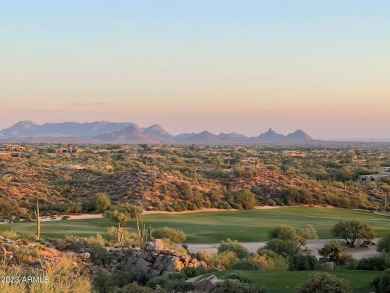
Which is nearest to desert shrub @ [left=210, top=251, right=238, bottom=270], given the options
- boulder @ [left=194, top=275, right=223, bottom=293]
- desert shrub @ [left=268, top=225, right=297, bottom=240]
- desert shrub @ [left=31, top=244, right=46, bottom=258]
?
desert shrub @ [left=268, top=225, right=297, bottom=240]

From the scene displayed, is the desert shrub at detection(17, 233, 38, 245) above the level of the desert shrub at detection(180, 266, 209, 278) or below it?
above

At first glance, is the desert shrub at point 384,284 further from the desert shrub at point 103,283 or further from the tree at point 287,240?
the tree at point 287,240

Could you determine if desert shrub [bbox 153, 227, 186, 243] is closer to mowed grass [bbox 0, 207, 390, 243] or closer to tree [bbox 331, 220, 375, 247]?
mowed grass [bbox 0, 207, 390, 243]

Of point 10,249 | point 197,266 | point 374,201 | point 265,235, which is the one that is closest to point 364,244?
point 265,235

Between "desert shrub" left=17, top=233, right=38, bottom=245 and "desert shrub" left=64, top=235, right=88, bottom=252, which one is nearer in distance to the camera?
"desert shrub" left=17, top=233, right=38, bottom=245

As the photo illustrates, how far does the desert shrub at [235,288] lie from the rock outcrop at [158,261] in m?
6.37

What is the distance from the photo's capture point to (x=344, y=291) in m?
15.6

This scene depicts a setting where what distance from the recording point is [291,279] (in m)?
19.6

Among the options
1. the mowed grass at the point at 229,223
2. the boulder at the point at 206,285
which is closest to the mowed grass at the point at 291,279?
the boulder at the point at 206,285

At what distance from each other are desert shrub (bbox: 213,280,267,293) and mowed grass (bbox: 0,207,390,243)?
55.3 ft

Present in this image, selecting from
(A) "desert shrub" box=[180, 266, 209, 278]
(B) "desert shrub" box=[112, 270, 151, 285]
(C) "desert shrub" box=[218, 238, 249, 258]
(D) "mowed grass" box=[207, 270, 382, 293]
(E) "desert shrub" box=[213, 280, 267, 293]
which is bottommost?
(B) "desert shrub" box=[112, 270, 151, 285]

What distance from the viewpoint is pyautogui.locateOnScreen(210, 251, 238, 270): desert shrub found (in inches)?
1033

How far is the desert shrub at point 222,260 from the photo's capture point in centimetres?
2623

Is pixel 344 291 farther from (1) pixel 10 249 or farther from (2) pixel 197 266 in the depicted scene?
(1) pixel 10 249
